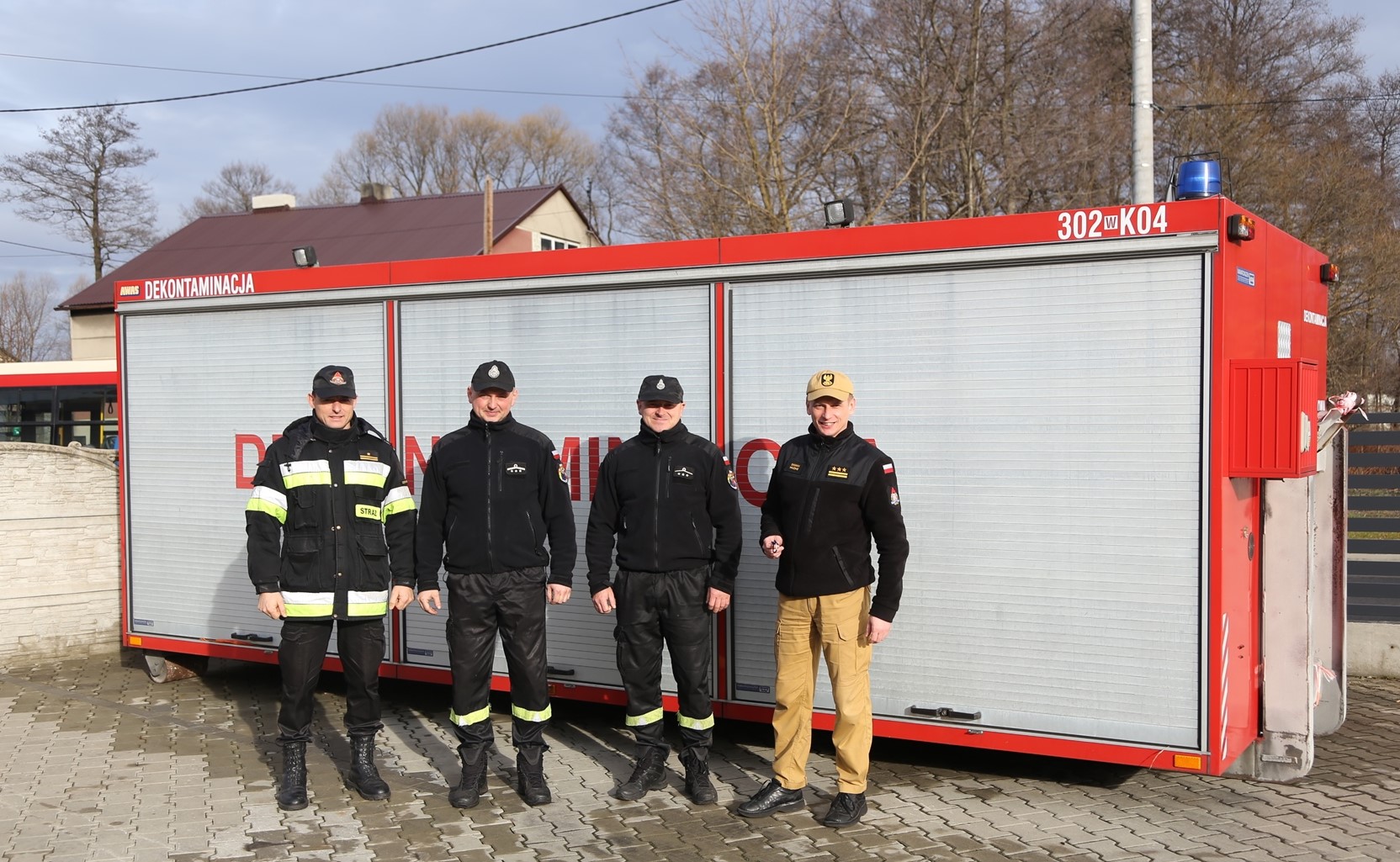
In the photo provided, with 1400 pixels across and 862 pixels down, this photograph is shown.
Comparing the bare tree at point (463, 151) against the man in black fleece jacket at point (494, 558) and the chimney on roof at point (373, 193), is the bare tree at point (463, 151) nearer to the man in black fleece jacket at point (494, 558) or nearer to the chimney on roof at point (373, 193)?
the chimney on roof at point (373, 193)

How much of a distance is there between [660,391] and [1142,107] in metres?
6.08

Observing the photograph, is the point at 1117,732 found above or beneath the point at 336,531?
beneath

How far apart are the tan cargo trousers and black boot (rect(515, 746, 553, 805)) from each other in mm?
998

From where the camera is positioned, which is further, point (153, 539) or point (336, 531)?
point (153, 539)

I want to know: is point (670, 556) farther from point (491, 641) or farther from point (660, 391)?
point (491, 641)

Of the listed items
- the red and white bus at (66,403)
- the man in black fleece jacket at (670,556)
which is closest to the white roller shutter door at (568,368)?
the man in black fleece jacket at (670,556)

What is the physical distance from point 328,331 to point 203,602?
189 cm

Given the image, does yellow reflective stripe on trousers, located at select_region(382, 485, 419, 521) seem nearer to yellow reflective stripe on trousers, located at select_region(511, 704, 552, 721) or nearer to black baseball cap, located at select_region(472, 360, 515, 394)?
black baseball cap, located at select_region(472, 360, 515, 394)

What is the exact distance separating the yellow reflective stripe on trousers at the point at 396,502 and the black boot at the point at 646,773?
4.87 ft

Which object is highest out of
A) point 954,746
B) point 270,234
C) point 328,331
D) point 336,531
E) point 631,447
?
point 270,234

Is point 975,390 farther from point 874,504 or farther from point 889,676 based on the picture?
point 889,676

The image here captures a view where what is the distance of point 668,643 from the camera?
512cm

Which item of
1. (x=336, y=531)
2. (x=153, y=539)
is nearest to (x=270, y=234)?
(x=153, y=539)

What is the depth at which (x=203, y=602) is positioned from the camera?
7238 mm
